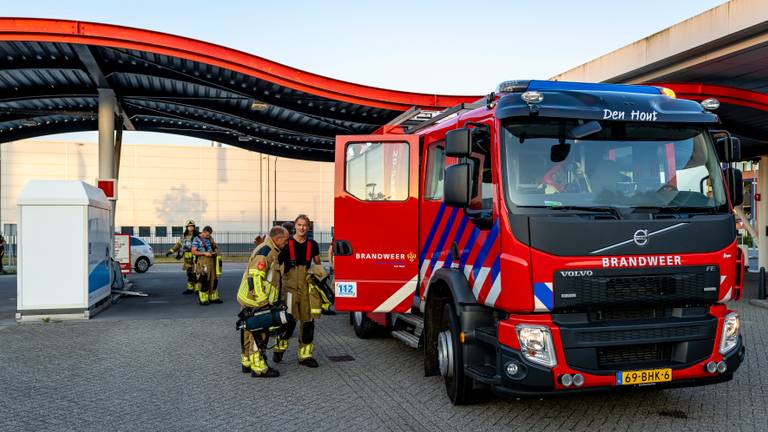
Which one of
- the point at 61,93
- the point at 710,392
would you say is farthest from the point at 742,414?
the point at 61,93

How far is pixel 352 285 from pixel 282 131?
1553 cm

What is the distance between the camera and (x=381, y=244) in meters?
7.40

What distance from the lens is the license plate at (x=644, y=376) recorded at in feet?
15.7

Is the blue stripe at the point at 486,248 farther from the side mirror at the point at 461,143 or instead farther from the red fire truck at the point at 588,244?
the side mirror at the point at 461,143

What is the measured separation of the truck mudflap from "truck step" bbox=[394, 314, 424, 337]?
1.87 meters

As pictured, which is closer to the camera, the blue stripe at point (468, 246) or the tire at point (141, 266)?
the blue stripe at point (468, 246)

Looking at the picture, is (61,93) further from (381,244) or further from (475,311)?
(475,311)

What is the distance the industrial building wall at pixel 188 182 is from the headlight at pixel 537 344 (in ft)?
152

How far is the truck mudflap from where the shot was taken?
472 centimetres

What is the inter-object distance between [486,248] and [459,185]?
56 cm

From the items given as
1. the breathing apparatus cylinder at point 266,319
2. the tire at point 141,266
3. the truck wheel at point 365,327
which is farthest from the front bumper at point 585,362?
the tire at point 141,266

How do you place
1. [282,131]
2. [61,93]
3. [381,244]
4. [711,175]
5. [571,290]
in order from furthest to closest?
[282,131]
[61,93]
[381,244]
[711,175]
[571,290]

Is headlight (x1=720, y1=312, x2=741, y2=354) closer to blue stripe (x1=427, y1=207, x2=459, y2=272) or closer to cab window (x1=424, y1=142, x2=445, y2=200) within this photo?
blue stripe (x1=427, y1=207, x2=459, y2=272)

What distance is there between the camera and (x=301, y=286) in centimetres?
754
